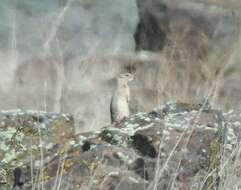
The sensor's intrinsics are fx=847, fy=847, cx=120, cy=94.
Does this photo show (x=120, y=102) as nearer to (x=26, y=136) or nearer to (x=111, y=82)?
(x=111, y=82)

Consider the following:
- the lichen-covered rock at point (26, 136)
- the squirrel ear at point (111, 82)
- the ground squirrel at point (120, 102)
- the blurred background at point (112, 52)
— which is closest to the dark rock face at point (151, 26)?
the blurred background at point (112, 52)

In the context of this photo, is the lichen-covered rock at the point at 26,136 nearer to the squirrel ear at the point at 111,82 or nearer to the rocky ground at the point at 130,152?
the rocky ground at the point at 130,152

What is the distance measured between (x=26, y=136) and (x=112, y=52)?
133 inches

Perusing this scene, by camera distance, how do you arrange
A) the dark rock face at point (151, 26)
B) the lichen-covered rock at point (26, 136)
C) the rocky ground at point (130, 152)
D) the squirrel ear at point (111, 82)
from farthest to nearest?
the dark rock face at point (151, 26) → the squirrel ear at point (111, 82) → the lichen-covered rock at point (26, 136) → the rocky ground at point (130, 152)

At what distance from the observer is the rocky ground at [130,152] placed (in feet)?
10.9

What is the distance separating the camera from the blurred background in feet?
24.0

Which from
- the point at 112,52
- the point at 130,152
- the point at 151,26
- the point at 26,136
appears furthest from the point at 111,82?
the point at 130,152

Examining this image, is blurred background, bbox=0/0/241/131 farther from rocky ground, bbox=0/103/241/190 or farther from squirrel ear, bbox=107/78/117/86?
rocky ground, bbox=0/103/241/190

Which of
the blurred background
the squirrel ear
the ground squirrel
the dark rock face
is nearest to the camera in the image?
the ground squirrel

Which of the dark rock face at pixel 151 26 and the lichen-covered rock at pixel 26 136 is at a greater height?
the dark rock face at pixel 151 26

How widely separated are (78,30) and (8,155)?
11.4ft

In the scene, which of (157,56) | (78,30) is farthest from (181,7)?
(78,30)

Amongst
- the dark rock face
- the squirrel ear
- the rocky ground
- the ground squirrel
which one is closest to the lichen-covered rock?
the rocky ground

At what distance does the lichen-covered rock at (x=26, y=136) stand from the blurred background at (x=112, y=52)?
2560 millimetres
